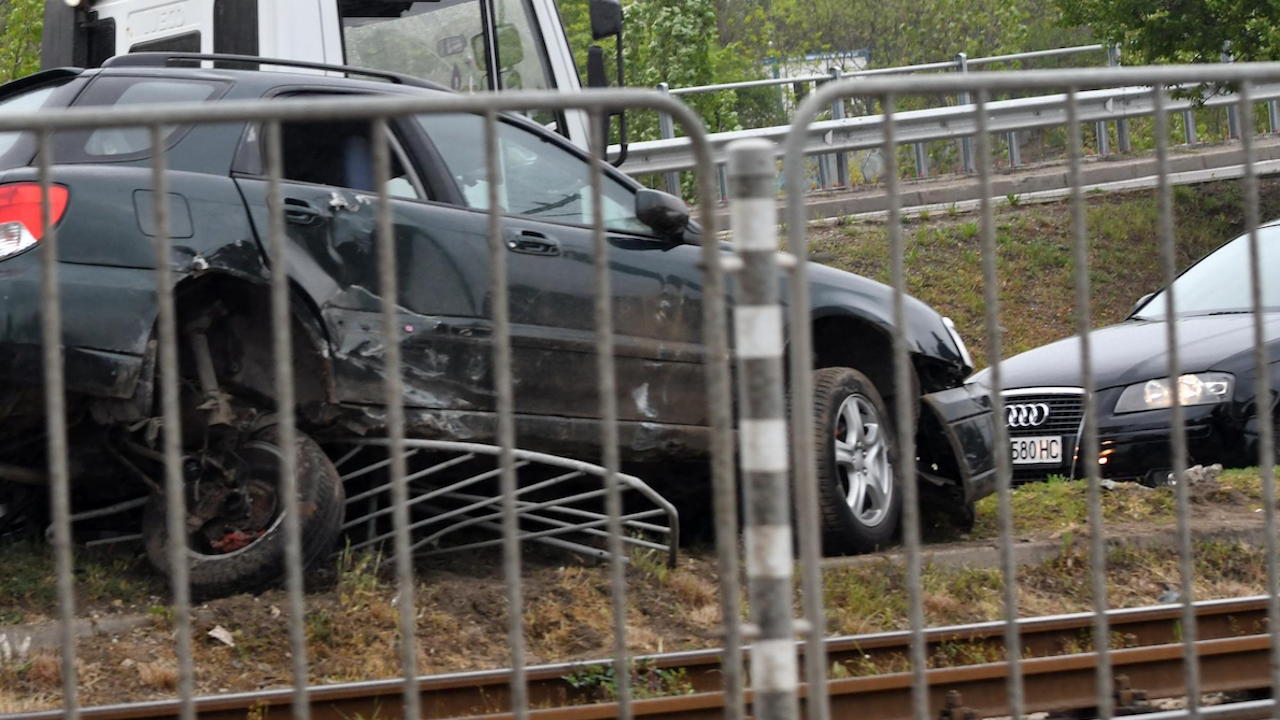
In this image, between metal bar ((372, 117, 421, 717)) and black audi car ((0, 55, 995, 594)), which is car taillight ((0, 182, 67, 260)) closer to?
black audi car ((0, 55, 995, 594))

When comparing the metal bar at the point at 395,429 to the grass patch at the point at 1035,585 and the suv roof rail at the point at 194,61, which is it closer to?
the grass patch at the point at 1035,585

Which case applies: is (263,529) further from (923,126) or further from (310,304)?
(923,126)

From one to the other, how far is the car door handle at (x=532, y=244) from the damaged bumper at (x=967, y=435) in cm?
206

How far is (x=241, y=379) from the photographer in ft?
16.8

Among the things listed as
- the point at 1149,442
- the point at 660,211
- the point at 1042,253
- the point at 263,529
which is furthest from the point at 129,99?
the point at 1149,442

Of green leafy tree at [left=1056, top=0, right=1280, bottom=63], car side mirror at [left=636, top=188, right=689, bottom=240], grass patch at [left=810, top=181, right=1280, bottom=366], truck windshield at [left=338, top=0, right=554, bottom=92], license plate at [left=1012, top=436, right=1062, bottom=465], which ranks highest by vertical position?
green leafy tree at [left=1056, top=0, right=1280, bottom=63]

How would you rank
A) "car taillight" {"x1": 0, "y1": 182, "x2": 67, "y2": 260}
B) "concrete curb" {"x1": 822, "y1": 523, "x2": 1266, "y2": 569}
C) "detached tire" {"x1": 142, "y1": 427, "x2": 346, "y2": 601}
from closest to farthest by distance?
1. "car taillight" {"x1": 0, "y1": 182, "x2": 67, "y2": 260}
2. "detached tire" {"x1": 142, "y1": 427, "x2": 346, "y2": 601}
3. "concrete curb" {"x1": 822, "y1": 523, "x2": 1266, "y2": 569}

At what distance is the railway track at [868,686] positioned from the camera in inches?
161

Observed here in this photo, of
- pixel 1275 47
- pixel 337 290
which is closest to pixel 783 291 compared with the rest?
pixel 337 290

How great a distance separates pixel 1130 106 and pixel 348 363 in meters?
12.7

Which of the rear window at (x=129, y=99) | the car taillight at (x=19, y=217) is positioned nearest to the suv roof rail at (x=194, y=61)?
the rear window at (x=129, y=99)

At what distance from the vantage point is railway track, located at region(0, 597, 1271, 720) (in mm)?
4086

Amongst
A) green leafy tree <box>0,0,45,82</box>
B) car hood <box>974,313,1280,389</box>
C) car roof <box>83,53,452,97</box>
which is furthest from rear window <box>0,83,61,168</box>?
green leafy tree <box>0,0,45,82</box>

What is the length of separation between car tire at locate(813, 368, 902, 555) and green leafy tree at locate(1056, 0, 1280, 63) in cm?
1071
